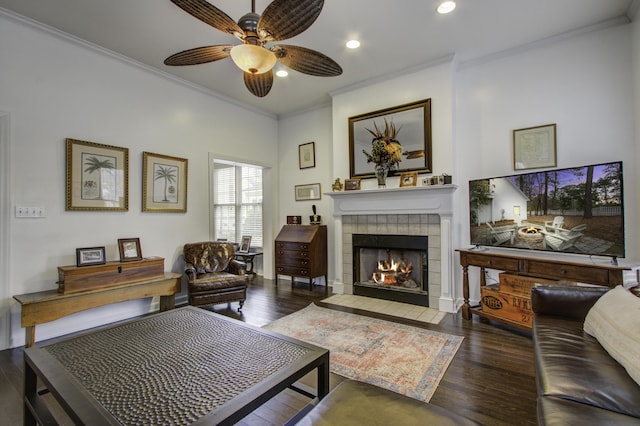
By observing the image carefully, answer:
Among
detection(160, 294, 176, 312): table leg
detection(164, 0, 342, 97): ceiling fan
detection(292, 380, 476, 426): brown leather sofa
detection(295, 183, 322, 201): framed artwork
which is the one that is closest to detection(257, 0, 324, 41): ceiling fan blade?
detection(164, 0, 342, 97): ceiling fan

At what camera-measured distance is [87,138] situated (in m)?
3.22

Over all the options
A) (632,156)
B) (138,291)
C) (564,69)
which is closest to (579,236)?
(632,156)

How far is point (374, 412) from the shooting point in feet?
3.66

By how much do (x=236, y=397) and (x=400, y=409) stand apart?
0.63 metres

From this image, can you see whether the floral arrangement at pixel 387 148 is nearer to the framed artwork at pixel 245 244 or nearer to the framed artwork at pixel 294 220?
the framed artwork at pixel 294 220

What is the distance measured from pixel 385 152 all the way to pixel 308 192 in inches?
69.3

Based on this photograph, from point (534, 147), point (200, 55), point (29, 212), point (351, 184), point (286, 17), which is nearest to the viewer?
point (286, 17)

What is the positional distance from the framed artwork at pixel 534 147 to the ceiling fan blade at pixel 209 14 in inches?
124

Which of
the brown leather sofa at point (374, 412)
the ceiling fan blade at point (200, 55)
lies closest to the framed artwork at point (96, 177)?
the ceiling fan blade at point (200, 55)

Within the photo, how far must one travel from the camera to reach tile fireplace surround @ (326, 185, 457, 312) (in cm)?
360

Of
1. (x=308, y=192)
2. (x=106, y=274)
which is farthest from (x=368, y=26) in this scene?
(x=106, y=274)

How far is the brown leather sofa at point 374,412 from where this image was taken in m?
1.06

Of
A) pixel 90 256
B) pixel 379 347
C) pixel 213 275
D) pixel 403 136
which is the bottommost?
pixel 379 347

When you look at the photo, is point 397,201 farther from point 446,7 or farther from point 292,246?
point 446,7
